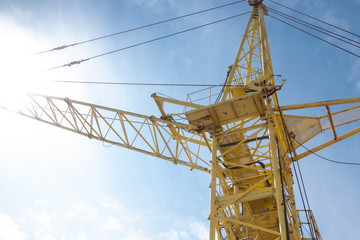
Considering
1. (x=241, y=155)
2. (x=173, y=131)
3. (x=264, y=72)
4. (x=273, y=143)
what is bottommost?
(x=273, y=143)

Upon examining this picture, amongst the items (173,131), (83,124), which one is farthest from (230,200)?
(83,124)

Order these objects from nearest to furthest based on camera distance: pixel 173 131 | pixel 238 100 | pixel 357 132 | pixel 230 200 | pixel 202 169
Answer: pixel 230 200, pixel 238 100, pixel 357 132, pixel 173 131, pixel 202 169

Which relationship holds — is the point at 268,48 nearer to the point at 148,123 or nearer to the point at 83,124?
the point at 148,123

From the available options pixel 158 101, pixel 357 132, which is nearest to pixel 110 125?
pixel 158 101

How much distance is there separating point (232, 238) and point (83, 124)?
Answer: 9755 mm

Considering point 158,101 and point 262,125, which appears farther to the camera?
point 158,101

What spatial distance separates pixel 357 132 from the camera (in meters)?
12.1

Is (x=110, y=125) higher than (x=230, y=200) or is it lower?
higher

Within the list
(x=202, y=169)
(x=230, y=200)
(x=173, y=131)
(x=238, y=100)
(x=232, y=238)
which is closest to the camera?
(x=230, y=200)

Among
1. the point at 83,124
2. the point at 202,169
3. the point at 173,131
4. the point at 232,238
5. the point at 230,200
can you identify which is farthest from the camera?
the point at 83,124

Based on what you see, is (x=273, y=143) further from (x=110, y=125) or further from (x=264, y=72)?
(x=110, y=125)

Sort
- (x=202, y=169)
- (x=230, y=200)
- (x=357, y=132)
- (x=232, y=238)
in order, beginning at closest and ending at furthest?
1. (x=230, y=200)
2. (x=357, y=132)
3. (x=232, y=238)
4. (x=202, y=169)

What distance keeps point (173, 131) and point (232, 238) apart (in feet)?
17.2

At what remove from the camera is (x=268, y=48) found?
1515 centimetres
